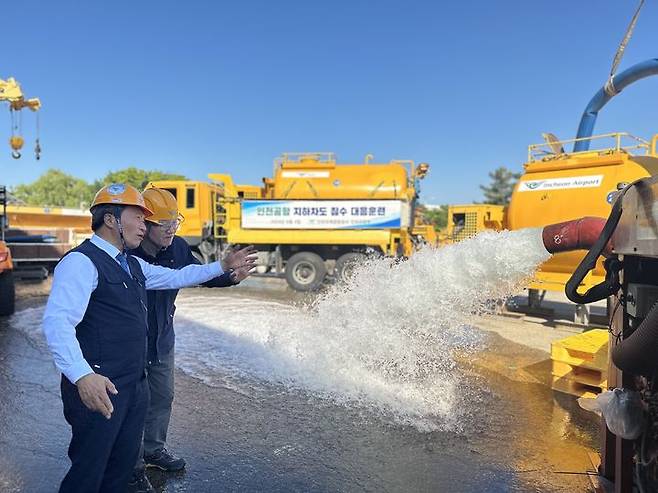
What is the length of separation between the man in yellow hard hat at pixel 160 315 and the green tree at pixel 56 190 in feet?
237

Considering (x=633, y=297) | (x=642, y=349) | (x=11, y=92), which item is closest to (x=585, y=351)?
(x=633, y=297)

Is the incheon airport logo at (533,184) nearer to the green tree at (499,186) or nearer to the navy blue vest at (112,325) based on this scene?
the navy blue vest at (112,325)

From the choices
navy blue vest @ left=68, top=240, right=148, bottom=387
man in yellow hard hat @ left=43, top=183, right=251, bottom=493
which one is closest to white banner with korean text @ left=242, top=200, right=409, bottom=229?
man in yellow hard hat @ left=43, top=183, right=251, bottom=493

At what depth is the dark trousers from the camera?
8.04 ft

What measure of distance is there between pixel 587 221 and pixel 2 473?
447 cm

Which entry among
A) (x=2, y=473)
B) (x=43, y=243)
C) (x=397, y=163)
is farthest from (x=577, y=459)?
(x=43, y=243)

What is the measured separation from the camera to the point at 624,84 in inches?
500

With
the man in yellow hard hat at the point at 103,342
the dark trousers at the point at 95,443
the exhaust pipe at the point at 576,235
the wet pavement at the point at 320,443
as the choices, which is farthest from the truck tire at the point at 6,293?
the exhaust pipe at the point at 576,235

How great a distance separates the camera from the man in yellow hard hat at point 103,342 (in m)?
2.31

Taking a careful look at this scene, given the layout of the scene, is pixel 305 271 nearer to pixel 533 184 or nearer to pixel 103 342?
pixel 533 184

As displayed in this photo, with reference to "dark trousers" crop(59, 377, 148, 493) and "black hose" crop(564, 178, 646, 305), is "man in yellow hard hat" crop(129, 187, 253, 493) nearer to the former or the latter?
"dark trousers" crop(59, 377, 148, 493)

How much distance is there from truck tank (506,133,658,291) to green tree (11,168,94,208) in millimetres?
69126

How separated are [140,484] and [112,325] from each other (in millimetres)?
1384

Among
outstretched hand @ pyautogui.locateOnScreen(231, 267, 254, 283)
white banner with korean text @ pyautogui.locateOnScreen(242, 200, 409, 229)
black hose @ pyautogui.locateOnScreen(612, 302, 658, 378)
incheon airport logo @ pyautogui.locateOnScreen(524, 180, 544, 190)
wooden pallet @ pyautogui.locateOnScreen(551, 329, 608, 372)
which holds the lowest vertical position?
wooden pallet @ pyautogui.locateOnScreen(551, 329, 608, 372)
